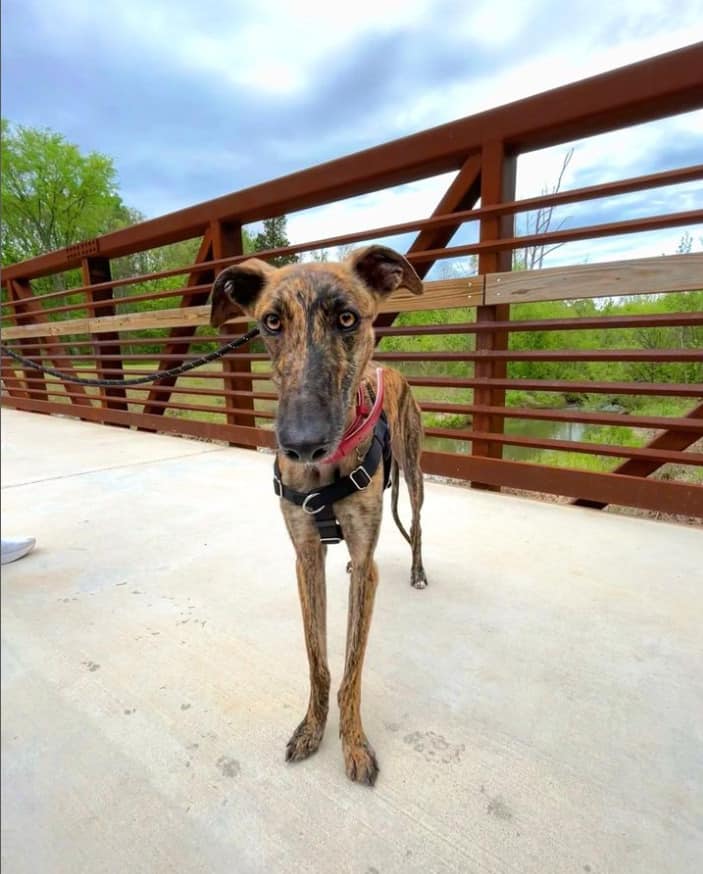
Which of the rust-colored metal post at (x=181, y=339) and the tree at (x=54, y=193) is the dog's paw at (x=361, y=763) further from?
the tree at (x=54, y=193)

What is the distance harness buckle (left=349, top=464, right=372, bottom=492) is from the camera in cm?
122

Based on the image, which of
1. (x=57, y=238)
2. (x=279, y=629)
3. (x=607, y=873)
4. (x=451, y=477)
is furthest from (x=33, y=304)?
(x=607, y=873)

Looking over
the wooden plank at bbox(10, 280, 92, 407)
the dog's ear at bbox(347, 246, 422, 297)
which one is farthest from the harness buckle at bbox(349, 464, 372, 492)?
the wooden plank at bbox(10, 280, 92, 407)

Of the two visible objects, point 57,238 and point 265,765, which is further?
point 57,238

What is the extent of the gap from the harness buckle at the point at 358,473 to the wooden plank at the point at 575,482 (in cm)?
213

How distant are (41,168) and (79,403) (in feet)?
11.3

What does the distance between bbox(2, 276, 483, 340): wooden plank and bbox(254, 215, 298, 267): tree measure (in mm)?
699

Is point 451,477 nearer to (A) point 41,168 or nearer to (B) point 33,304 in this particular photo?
(A) point 41,168

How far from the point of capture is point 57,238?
6266 mm

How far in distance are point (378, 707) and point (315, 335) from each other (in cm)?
111

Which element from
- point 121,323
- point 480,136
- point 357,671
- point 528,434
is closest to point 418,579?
point 357,671

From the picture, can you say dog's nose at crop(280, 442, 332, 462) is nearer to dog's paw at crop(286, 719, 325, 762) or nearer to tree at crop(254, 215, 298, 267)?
dog's paw at crop(286, 719, 325, 762)

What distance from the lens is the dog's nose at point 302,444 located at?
36.7 inches

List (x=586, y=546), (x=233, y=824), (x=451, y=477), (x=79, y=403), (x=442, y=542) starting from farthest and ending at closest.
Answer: (x=79, y=403) → (x=451, y=477) → (x=442, y=542) → (x=586, y=546) → (x=233, y=824)
